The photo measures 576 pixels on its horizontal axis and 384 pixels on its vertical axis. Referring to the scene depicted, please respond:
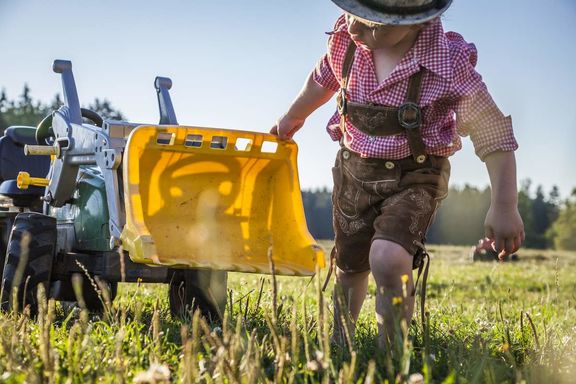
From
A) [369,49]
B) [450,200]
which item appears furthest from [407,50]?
[450,200]

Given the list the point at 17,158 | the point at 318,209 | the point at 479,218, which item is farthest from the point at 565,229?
the point at 17,158

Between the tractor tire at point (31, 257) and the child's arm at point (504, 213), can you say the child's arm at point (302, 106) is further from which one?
the tractor tire at point (31, 257)

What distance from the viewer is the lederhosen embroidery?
3.24 metres

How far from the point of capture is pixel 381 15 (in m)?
3.01

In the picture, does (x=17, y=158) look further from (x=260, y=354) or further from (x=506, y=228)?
(x=506, y=228)

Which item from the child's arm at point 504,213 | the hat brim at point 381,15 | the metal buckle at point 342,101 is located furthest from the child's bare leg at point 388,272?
the hat brim at point 381,15

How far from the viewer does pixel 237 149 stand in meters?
3.87

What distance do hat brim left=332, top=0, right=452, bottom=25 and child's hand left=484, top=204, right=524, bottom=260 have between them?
79 cm

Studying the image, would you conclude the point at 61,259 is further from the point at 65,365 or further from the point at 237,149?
the point at 65,365

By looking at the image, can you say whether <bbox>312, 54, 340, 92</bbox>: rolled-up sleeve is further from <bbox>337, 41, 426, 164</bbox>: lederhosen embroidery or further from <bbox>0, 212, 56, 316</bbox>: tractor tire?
<bbox>0, 212, 56, 316</bbox>: tractor tire

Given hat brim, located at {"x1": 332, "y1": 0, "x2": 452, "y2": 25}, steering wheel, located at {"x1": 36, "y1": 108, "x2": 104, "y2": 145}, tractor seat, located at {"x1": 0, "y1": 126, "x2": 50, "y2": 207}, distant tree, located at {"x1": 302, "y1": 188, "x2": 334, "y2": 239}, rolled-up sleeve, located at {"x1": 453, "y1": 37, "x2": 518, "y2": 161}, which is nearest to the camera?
hat brim, located at {"x1": 332, "y1": 0, "x2": 452, "y2": 25}

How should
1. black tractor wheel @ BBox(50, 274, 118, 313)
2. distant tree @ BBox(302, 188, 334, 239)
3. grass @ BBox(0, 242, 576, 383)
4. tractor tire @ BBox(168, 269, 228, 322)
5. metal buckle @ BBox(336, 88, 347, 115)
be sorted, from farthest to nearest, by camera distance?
distant tree @ BBox(302, 188, 334, 239), black tractor wheel @ BBox(50, 274, 118, 313), tractor tire @ BBox(168, 269, 228, 322), metal buckle @ BBox(336, 88, 347, 115), grass @ BBox(0, 242, 576, 383)

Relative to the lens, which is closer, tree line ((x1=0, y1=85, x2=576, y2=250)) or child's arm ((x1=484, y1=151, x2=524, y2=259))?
child's arm ((x1=484, y1=151, x2=524, y2=259))

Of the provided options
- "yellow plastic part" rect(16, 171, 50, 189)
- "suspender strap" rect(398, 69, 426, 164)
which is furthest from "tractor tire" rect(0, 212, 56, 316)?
"suspender strap" rect(398, 69, 426, 164)
